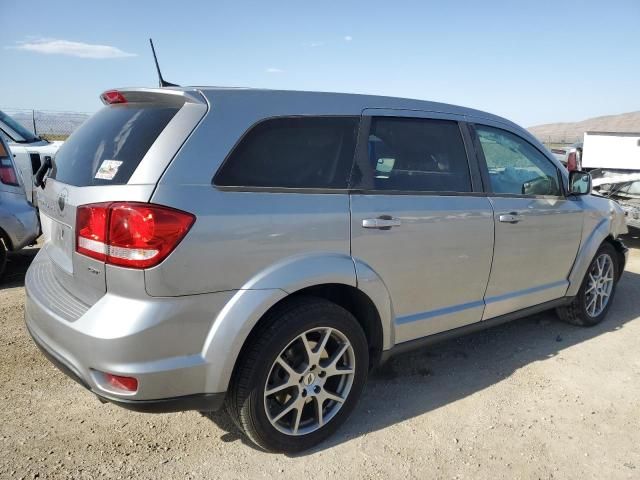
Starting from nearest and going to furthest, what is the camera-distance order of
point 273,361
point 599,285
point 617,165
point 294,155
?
point 273,361, point 294,155, point 599,285, point 617,165

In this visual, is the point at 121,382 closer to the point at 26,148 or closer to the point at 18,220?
the point at 18,220

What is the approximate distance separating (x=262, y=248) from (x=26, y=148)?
6475 mm

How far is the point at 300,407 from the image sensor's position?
262cm

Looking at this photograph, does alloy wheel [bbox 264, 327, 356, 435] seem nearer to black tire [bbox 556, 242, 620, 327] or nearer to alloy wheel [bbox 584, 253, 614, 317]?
black tire [bbox 556, 242, 620, 327]

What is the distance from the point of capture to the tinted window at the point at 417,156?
114 inches

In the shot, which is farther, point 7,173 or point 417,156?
point 7,173

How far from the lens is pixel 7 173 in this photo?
516 cm

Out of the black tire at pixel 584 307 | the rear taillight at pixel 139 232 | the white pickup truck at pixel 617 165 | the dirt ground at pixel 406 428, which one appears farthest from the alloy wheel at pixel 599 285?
the rear taillight at pixel 139 232

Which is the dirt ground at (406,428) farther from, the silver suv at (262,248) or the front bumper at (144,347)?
the front bumper at (144,347)

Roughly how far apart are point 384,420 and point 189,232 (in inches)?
65.4

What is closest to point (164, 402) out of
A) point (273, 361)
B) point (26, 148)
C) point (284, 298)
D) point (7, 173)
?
point (273, 361)

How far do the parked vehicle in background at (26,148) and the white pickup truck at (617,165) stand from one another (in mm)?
8350

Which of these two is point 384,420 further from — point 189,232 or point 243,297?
point 189,232

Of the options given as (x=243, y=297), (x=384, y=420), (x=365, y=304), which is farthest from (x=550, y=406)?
(x=243, y=297)
